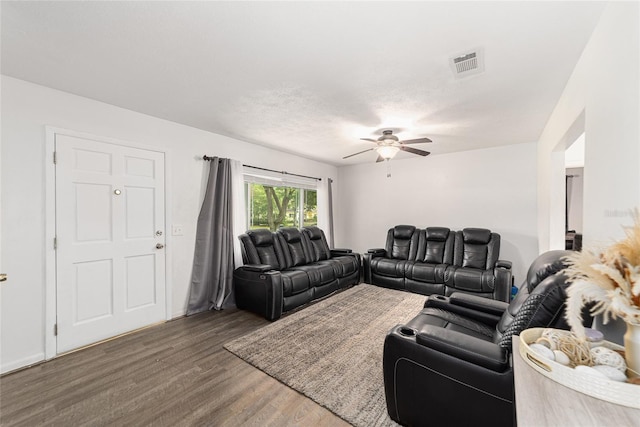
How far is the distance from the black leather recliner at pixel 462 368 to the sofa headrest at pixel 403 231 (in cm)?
318

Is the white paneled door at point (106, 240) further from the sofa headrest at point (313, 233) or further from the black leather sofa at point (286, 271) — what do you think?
the sofa headrest at point (313, 233)

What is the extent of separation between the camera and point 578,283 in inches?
36.1

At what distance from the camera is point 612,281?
86 cm

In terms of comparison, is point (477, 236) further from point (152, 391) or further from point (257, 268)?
point (152, 391)

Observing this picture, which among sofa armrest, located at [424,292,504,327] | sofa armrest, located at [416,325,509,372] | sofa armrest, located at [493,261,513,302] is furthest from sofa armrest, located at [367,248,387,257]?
sofa armrest, located at [416,325,509,372]

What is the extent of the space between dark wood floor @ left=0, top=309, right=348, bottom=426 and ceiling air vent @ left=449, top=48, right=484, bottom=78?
104 inches

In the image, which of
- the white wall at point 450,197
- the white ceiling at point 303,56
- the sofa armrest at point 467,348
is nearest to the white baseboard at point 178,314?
the white ceiling at point 303,56

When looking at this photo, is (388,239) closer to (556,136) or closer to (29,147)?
(556,136)

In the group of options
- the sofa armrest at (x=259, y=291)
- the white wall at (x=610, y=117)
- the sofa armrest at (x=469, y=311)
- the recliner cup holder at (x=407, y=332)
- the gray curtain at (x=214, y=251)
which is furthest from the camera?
the gray curtain at (x=214, y=251)

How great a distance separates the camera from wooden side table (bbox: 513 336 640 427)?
2.27 ft

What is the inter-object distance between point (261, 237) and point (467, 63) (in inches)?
127

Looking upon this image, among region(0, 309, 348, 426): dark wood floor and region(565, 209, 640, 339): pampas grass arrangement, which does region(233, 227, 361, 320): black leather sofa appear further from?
region(565, 209, 640, 339): pampas grass arrangement

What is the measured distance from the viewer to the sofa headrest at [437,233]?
4707 mm

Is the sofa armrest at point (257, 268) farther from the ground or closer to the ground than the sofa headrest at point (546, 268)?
closer to the ground
